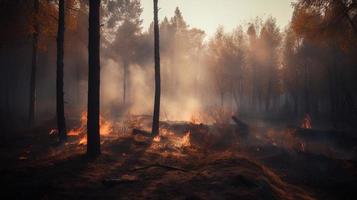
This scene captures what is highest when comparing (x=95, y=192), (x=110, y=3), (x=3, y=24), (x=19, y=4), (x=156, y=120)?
(x=110, y=3)

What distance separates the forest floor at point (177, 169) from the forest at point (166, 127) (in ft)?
0.17

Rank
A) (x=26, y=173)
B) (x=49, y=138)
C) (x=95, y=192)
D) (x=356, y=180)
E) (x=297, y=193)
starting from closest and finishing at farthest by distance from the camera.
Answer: (x=95, y=192) < (x=26, y=173) < (x=297, y=193) < (x=356, y=180) < (x=49, y=138)

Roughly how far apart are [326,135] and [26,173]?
1554cm

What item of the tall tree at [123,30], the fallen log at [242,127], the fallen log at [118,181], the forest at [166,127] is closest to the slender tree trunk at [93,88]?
the forest at [166,127]

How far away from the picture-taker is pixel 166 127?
2100 centimetres

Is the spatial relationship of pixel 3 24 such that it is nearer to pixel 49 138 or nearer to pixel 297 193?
pixel 49 138

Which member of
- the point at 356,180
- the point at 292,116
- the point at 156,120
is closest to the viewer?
the point at 356,180

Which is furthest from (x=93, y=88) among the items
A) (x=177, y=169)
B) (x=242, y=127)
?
(x=242, y=127)

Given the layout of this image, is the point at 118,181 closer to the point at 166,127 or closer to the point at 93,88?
the point at 93,88

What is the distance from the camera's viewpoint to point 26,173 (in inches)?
309

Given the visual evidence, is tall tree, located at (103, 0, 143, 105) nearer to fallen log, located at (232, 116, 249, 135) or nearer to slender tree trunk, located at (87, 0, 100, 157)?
fallen log, located at (232, 116, 249, 135)

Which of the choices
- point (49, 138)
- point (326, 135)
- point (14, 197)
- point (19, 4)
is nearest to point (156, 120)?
point (49, 138)

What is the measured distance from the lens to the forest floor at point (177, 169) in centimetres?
686

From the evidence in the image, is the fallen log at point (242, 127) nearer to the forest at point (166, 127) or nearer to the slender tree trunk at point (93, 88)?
the forest at point (166, 127)
